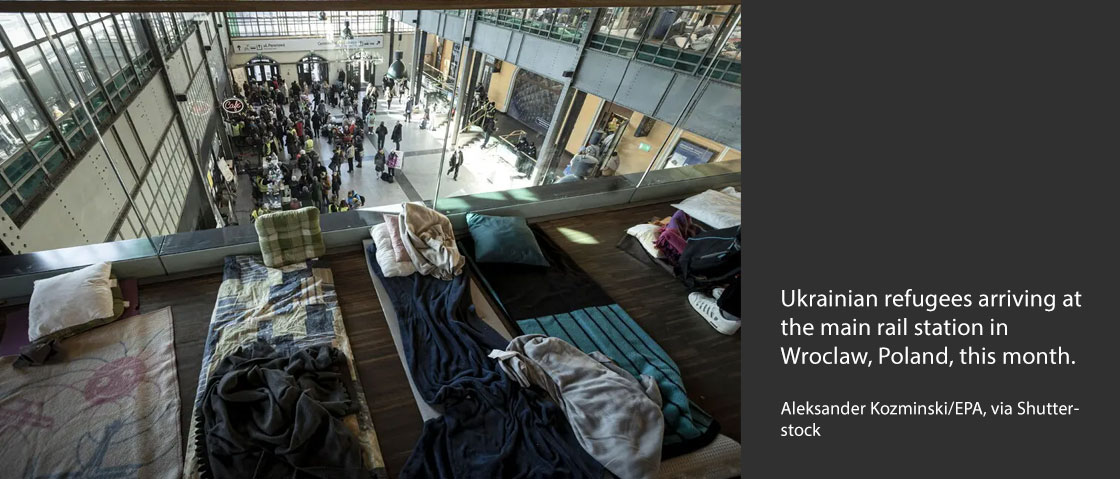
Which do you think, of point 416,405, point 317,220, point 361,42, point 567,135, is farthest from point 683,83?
point 361,42

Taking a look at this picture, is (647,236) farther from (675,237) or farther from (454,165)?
(454,165)

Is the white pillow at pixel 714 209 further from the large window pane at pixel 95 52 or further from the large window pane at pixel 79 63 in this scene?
the large window pane at pixel 95 52

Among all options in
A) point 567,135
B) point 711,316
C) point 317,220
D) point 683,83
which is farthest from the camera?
point 567,135

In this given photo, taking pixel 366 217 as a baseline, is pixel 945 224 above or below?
above

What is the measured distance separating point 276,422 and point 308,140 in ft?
25.1

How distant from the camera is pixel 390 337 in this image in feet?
7.80

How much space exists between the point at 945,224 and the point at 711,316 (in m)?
1.95

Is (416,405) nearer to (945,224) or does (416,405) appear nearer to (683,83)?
(945,224)

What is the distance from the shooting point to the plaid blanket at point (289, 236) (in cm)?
255

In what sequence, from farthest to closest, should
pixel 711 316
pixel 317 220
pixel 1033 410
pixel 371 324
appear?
pixel 711 316 < pixel 317 220 < pixel 371 324 < pixel 1033 410

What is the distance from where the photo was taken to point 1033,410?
3.22 ft

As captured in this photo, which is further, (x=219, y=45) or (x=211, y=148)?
(x=219, y=45)

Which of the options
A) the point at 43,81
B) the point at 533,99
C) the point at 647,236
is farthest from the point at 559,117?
the point at 43,81


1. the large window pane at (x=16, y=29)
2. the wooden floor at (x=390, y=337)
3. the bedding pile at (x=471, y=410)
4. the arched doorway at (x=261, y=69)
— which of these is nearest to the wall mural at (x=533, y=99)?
the arched doorway at (x=261, y=69)
